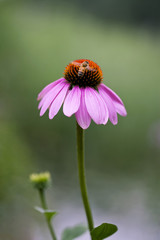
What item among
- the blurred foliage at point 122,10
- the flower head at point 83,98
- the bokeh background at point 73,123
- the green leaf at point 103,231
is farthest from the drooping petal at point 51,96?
the blurred foliage at point 122,10

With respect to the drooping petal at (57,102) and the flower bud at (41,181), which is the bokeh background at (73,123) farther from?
the drooping petal at (57,102)

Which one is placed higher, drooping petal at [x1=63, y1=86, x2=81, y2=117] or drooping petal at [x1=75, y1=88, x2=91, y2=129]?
drooping petal at [x1=63, y1=86, x2=81, y2=117]

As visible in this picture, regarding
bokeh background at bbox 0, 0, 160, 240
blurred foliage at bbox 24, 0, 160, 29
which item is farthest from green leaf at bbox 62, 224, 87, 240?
blurred foliage at bbox 24, 0, 160, 29

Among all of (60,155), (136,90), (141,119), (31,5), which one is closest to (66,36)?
(31,5)

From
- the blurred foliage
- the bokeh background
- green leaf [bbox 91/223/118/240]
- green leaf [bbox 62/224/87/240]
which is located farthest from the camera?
the blurred foliage

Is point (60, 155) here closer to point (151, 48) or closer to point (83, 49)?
point (83, 49)

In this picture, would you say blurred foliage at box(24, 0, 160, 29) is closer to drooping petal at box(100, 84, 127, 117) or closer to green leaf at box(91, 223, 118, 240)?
drooping petal at box(100, 84, 127, 117)
